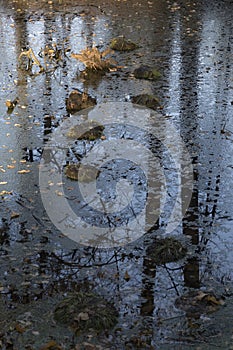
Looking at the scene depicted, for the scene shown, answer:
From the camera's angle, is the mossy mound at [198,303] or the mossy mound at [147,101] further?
the mossy mound at [147,101]

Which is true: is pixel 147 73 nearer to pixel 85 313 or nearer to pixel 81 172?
pixel 81 172

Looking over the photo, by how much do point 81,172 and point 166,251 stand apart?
1960mm

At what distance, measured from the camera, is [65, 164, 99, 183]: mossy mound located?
289 inches

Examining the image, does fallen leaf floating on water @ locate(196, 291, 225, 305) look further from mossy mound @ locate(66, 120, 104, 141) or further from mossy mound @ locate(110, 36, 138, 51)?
mossy mound @ locate(110, 36, 138, 51)

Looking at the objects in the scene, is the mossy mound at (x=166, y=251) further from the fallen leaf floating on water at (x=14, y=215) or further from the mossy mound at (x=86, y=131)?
the mossy mound at (x=86, y=131)

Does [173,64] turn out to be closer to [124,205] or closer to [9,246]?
[124,205]

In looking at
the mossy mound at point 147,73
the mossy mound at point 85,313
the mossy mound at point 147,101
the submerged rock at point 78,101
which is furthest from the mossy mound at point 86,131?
the mossy mound at point 85,313

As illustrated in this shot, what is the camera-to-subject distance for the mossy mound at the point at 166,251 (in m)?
5.84

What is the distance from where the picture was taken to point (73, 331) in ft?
16.1

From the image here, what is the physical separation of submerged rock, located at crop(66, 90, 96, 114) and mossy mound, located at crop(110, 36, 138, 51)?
3209mm

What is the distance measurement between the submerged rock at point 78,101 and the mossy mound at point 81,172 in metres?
2.02

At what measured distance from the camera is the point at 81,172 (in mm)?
7441

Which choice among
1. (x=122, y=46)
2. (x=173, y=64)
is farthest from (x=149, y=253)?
(x=122, y=46)

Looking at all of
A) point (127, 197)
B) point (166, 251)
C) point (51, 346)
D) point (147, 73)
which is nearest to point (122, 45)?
point (147, 73)
